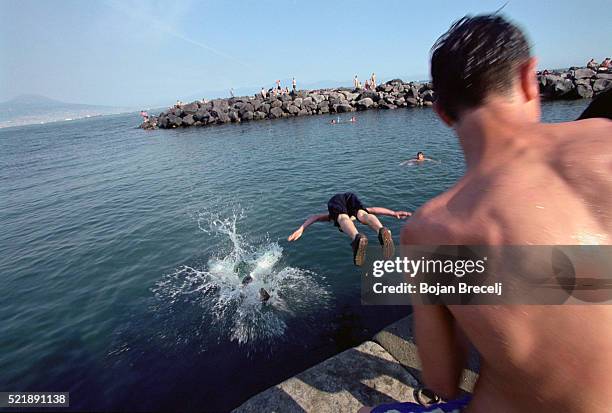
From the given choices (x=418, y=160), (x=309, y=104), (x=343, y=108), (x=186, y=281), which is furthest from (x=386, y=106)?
(x=186, y=281)

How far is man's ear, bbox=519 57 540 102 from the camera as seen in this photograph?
117cm

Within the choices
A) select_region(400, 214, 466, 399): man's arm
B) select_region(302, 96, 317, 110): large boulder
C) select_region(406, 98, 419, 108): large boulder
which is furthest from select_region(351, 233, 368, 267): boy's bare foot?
select_region(302, 96, 317, 110): large boulder

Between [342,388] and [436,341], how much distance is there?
2.69 meters

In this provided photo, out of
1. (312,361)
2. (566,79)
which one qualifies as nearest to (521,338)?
(312,361)

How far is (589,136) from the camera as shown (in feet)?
3.49

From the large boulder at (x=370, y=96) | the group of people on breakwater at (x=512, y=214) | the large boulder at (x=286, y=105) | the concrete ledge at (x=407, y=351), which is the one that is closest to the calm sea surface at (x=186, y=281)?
the concrete ledge at (x=407, y=351)

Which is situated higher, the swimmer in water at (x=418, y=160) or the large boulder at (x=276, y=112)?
the large boulder at (x=276, y=112)

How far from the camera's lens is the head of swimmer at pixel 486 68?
113cm

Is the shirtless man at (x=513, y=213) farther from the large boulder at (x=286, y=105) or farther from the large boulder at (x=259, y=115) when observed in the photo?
the large boulder at (x=259, y=115)

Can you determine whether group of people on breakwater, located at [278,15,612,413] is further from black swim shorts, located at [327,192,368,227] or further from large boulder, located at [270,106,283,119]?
large boulder, located at [270,106,283,119]

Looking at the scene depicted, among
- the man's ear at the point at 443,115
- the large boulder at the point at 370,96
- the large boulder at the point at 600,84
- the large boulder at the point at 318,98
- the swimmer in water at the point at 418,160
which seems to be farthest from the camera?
the large boulder at the point at 318,98

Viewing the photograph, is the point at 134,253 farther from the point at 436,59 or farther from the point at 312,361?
the point at 436,59

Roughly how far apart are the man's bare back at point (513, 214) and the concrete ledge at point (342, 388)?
236cm

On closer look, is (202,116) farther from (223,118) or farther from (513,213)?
(513,213)
